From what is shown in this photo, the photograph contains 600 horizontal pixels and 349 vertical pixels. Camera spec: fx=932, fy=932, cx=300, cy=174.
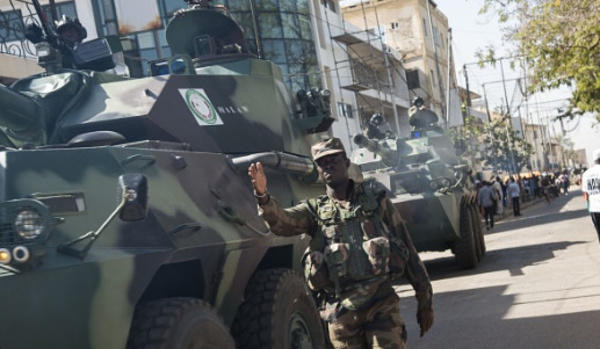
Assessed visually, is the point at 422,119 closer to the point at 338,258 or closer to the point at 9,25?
the point at 9,25

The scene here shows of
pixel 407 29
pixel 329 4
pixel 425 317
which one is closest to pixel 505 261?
pixel 425 317

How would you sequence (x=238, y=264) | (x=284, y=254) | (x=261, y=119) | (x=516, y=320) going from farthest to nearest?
(x=516, y=320) < (x=261, y=119) < (x=284, y=254) < (x=238, y=264)

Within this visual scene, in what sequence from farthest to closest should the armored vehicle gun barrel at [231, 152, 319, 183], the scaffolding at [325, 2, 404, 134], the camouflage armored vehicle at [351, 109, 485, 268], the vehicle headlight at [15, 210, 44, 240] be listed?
the scaffolding at [325, 2, 404, 134]
the camouflage armored vehicle at [351, 109, 485, 268]
the armored vehicle gun barrel at [231, 152, 319, 183]
the vehicle headlight at [15, 210, 44, 240]

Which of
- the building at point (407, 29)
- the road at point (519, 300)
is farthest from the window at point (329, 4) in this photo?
the road at point (519, 300)

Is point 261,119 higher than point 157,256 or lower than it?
higher

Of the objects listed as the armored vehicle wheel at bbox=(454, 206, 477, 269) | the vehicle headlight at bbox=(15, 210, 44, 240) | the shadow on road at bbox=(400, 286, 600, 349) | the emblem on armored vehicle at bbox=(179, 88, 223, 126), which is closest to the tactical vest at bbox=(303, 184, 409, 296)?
the vehicle headlight at bbox=(15, 210, 44, 240)

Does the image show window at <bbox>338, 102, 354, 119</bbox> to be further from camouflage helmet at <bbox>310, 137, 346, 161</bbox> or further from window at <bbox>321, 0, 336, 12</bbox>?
camouflage helmet at <bbox>310, 137, 346, 161</bbox>

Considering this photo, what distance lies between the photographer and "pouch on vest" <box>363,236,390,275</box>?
15.6ft

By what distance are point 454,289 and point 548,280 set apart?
1157 mm

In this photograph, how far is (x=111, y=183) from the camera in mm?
4582

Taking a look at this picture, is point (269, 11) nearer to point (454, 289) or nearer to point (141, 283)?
point (454, 289)

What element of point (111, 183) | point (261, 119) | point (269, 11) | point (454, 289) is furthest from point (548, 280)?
point (269, 11)

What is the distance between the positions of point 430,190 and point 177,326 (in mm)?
9505

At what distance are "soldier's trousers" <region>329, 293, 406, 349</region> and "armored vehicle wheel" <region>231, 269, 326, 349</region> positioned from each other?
46 cm
